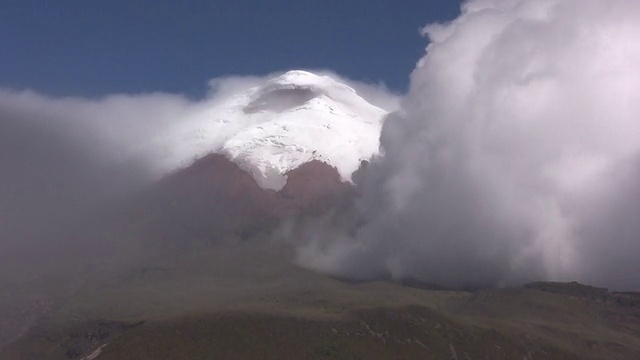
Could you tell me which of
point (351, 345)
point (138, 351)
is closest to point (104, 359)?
point (138, 351)

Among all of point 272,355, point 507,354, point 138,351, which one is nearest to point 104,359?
point 138,351

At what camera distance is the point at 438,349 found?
199m

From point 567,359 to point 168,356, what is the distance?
323ft

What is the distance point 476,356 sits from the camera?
197750 millimetres

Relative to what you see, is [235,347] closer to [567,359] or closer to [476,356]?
[476,356]

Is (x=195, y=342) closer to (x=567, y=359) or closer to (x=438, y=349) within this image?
(x=438, y=349)

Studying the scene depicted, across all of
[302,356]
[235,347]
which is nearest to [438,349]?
[302,356]

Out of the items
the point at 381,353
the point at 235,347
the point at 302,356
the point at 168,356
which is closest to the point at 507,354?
the point at 381,353

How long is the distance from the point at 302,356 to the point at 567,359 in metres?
66.5

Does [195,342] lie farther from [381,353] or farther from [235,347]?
[381,353]

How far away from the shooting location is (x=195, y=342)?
7835 inches

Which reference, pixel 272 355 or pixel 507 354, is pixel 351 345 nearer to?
pixel 272 355

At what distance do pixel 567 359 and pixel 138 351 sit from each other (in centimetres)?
10633

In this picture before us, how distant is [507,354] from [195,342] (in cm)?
7767
